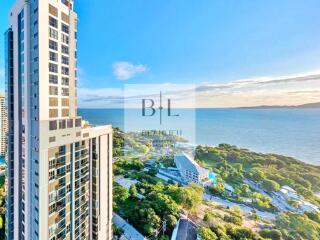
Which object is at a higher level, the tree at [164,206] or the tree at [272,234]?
the tree at [164,206]

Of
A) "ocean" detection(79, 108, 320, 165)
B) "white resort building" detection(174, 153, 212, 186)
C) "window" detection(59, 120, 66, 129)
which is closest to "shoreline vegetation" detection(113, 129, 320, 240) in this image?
"white resort building" detection(174, 153, 212, 186)

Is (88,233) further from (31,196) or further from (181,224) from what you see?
(181,224)

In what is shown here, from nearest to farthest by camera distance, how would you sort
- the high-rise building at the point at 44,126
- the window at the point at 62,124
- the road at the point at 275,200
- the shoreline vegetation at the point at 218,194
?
the high-rise building at the point at 44,126 → the window at the point at 62,124 → the shoreline vegetation at the point at 218,194 → the road at the point at 275,200

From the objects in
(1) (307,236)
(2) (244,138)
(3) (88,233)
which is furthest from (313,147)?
(3) (88,233)

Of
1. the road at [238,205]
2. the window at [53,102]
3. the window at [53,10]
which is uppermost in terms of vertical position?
the window at [53,10]

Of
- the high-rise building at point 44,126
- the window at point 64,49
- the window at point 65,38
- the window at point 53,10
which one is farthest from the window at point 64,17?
the window at point 64,49

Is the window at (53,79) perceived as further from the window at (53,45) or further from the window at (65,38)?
the window at (65,38)

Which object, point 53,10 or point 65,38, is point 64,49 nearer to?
point 65,38

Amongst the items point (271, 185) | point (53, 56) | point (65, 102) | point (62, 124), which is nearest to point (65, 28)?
point (53, 56)
